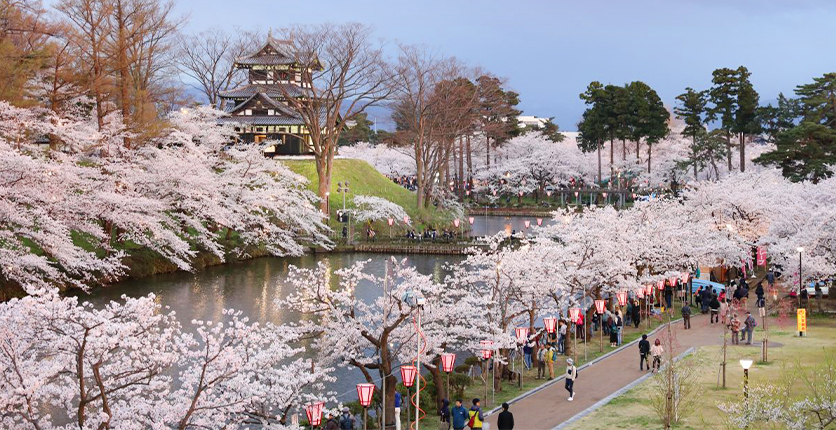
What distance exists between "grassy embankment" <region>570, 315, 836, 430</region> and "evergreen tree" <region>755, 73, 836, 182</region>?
14391 millimetres

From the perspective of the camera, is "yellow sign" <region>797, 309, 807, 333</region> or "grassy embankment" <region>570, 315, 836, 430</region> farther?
"yellow sign" <region>797, 309, 807, 333</region>

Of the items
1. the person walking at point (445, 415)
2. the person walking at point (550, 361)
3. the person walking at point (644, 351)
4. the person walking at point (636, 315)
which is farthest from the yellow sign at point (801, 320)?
the person walking at point (445, 415)

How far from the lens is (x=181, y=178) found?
43.9 meters

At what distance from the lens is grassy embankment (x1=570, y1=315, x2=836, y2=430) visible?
18.5 meters

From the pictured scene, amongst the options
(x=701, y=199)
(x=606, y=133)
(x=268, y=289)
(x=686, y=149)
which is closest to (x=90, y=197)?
(x=268, y=289)

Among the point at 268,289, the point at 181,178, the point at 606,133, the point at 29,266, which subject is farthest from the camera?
the point at 606,133

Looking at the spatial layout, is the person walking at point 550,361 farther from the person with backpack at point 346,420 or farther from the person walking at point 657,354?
the person with backpack at point 346,420

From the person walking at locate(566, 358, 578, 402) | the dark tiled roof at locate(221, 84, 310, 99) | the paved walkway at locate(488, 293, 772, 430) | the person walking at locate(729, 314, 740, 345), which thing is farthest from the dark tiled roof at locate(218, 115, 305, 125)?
the person walking at locate(566, 358, 578, 402)

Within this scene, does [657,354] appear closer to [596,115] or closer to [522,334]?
[522,334]

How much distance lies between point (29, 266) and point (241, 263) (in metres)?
18.6

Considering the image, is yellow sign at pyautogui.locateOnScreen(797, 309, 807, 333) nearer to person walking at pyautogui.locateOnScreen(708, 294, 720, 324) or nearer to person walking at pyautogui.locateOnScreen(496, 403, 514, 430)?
person walking at pyautogui.locateOnScreen(708, 294, 720, 324)

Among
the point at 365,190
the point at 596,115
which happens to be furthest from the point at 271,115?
the point at 596,115

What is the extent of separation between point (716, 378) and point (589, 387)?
136 inches

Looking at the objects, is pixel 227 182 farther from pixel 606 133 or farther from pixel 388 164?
pixel 388 164
